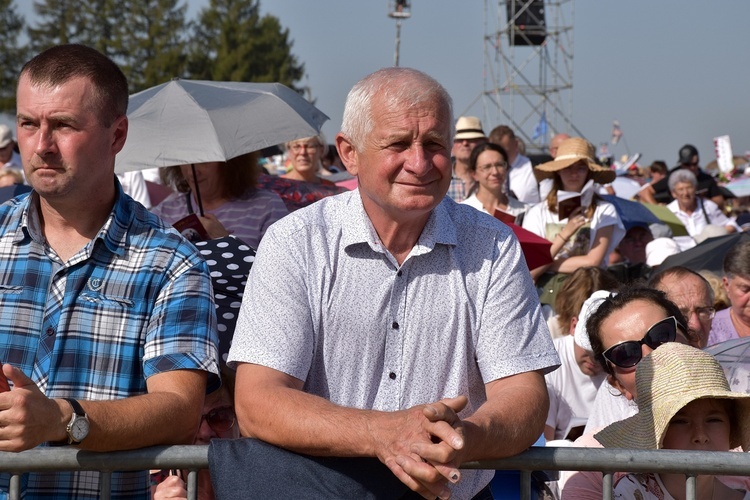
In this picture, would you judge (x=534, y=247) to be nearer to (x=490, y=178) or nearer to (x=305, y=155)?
(x=490, y=178)

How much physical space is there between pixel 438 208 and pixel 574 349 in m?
2.49

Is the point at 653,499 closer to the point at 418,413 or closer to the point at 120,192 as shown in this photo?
the point at 418,413

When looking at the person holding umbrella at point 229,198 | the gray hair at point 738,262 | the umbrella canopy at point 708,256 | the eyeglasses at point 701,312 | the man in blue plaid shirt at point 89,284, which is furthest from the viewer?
the umbrella canopy at point 708,256

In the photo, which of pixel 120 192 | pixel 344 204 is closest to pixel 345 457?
pixel 344 204

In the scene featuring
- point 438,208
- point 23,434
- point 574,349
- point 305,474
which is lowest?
point 574,349

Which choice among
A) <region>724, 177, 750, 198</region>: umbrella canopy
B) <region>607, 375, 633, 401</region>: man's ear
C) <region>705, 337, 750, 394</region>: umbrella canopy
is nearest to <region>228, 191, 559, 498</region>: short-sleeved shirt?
<region>607, 375, 633, 401</region>: man's ear

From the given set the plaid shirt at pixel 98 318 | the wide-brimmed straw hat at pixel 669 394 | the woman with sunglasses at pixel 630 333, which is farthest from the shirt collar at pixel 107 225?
the woman with sunglasses at pixel 630 333

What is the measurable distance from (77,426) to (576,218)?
559 cm

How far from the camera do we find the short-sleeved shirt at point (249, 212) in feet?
17.7

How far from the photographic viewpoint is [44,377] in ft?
10.0

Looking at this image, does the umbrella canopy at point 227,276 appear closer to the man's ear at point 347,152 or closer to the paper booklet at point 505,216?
the man's ear at point 347,152

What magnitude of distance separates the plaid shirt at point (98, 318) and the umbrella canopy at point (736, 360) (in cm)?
208

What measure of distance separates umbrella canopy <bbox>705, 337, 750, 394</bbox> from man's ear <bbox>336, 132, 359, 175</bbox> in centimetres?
167

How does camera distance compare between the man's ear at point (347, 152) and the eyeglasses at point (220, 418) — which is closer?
the man's ear at point (347, 152)
